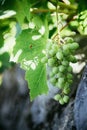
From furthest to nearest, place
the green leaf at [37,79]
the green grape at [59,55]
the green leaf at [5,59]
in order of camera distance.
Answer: the green leaf at [5,59]
the green leaf at [37,79]
the green grape at [59,55]

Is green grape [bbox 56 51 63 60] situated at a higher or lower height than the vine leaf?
higher

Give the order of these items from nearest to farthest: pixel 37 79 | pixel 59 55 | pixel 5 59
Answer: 1. pixel 59 55
2. pixel 37 79
3. pixel 5 59

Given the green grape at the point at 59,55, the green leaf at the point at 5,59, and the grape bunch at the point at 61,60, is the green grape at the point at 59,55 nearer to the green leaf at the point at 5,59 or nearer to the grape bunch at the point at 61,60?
the grape bunch at the point at 61,60

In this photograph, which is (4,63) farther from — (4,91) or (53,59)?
(53,59)

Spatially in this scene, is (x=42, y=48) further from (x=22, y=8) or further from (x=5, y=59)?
Answer: (x=5, y=59)

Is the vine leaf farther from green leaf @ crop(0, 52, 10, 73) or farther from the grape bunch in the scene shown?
green leaf @ crop(0, 52, 10, 73)

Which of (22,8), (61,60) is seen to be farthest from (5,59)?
(61,60)

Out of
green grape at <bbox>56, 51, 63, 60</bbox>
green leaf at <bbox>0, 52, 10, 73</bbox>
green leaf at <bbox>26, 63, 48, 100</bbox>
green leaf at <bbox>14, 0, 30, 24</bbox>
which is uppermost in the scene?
green leaf at <bbox>14, 0, 30, 24</bbox>

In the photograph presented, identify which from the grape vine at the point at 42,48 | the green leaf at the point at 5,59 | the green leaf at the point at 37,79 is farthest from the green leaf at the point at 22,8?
the green leaf at the point at 5,59

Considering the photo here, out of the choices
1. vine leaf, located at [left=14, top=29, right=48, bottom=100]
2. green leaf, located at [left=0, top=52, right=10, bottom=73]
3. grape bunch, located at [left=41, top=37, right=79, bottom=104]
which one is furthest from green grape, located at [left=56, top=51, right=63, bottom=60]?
green leaf, located at [left=0, top=52, right=10, bottom=73]
